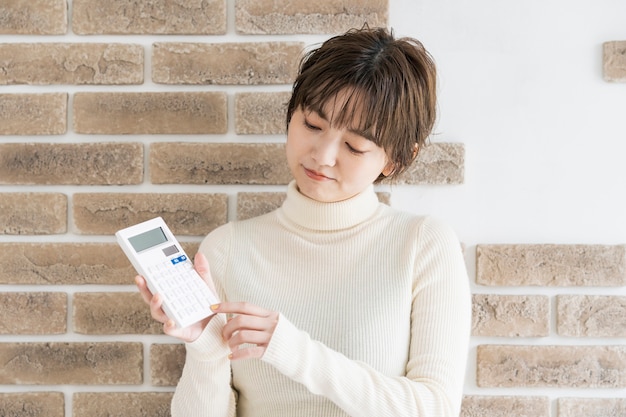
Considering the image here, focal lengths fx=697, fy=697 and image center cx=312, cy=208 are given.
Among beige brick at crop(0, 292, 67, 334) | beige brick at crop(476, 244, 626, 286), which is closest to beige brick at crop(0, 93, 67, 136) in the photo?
beige brick at crop(0, 292, 67, 334)

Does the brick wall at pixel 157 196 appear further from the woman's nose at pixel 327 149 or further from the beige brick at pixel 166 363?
the woman's nose at pixel 327 149

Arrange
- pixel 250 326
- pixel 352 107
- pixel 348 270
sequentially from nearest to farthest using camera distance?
1. pixel 250 326
2. pixel 352 107
3. pixel 348 270

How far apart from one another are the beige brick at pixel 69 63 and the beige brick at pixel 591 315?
90 centimetres

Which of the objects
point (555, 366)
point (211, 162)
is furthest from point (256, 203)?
point (555, 366)

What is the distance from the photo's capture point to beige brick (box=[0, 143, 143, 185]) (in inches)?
50.8

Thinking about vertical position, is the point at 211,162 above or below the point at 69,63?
below

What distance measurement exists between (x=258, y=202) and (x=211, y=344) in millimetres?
364

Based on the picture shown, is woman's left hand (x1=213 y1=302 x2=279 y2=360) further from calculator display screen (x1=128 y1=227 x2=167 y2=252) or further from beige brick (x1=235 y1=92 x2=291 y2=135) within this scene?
beige brick (x1=235 y1=92 x2=291 y2=135)

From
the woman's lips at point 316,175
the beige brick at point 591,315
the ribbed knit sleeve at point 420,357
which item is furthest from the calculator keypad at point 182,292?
the beige brick at point 591,315

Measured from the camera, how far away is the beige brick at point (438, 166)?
1.29m

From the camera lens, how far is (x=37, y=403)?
51.6 inches

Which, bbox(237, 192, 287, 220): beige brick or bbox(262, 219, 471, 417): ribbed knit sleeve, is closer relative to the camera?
bbox(262, 219, 471, 417): ribbed knit sleeve

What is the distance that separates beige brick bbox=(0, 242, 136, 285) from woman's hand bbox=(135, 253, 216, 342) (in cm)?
35

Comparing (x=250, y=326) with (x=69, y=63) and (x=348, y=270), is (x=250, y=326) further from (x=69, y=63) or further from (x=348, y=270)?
(x=69, y=63)
